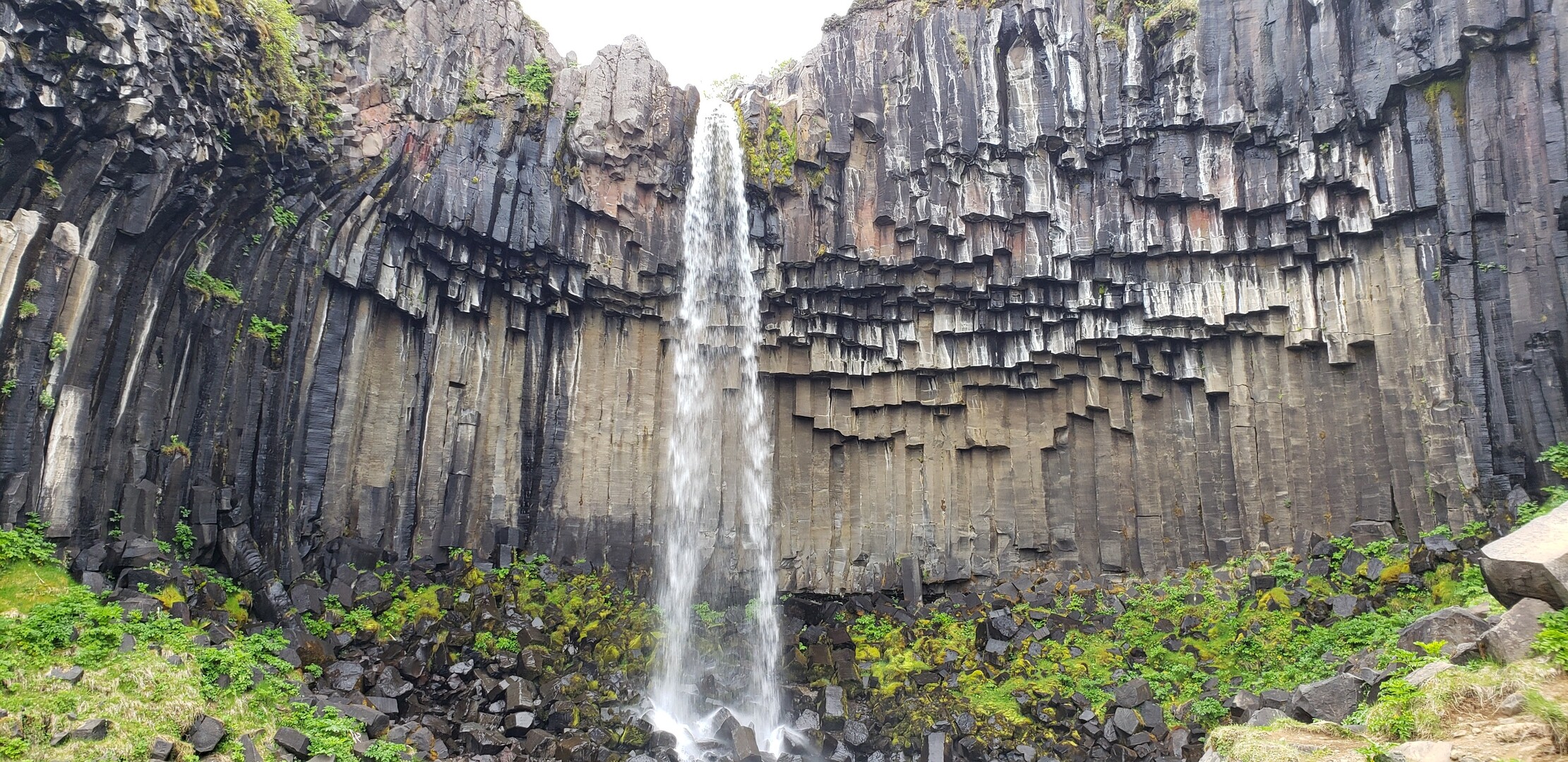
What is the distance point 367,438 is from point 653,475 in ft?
17.3

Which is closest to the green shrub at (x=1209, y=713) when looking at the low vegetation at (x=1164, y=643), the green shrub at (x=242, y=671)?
the low vegetation at (x=1164, y=643)

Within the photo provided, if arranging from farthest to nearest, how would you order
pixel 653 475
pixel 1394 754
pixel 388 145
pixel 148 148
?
pixel 653 475
pixel 388 145
pixel 148 148
pixel 1394 754

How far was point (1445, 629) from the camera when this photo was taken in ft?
30.8

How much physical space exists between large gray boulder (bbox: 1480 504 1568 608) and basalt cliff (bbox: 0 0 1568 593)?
635 cm

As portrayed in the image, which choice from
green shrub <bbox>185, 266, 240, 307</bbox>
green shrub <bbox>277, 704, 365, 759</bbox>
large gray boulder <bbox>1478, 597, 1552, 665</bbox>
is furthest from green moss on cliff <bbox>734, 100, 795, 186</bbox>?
large gray boulder <bbox>1478, 597, 1552, 665</bbox>

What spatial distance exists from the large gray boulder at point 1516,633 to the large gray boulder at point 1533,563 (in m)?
0.15

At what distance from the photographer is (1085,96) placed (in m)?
17.2

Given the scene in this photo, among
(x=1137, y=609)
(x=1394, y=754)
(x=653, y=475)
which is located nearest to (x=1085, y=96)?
(x=1137, y=609)

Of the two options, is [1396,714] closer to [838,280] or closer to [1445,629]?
[1445,629]

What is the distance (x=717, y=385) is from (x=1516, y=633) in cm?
1369

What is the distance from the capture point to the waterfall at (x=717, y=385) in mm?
17969

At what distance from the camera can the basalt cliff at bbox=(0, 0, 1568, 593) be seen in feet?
38.8

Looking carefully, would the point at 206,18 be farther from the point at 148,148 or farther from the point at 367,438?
the point at 367,438

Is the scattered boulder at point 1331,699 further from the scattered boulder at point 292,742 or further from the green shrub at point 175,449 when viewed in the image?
the green shrub at point 175,449
